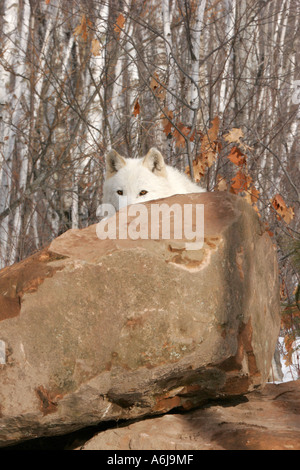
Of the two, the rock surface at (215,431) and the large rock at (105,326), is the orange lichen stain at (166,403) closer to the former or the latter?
the rock surface at (215,431)

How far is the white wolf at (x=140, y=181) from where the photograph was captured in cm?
437

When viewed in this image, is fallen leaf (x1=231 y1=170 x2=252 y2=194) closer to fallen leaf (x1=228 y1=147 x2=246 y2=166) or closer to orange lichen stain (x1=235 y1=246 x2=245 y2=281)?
fallen leaf (x1=228 y1=147 x2=246 y2=166)

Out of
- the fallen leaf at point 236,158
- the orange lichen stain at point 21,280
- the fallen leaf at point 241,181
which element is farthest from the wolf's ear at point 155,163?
the orange lichen stain at point 21,280

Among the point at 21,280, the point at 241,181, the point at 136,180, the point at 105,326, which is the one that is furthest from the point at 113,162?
the point at 105,326

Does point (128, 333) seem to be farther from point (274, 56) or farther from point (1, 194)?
point (274, 56)

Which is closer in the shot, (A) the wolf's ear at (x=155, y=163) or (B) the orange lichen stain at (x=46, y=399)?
(B) the orange lichen stain at (x=46, y=399)

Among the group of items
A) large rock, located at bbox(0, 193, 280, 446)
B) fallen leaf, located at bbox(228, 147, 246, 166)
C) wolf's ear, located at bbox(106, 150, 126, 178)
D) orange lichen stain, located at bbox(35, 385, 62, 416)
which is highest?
fallen leaf, located at bbox(228, 147, 246, 166)

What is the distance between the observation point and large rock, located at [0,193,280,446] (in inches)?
89.0

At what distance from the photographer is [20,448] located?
2.88 m

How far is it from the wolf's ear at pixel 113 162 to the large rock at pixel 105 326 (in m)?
2.24

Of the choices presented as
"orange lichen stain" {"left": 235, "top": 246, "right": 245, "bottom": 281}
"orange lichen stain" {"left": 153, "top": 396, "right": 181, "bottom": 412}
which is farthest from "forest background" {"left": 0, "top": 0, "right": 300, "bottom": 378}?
"orange lichen stain" {"left": 153, "top": 396, "right": 181, "bottom": 412}

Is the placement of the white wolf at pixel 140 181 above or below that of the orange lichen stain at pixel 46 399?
above

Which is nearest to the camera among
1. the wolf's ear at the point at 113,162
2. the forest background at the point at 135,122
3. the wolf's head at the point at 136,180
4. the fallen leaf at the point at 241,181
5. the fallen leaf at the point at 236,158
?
the wolf's head at the point at 136,180

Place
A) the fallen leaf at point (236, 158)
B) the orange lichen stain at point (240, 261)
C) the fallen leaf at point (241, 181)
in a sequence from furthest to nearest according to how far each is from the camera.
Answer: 1. the fallen leaf at point (241, 181)
2. the fallen leaf at point (236, 158)
3. the orange lichen stain at point (240, 261)
